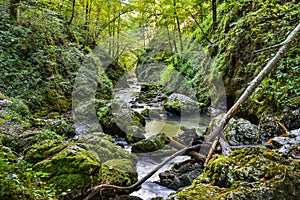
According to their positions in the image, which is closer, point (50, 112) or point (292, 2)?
point (292, 2)

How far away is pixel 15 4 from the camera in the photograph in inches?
385

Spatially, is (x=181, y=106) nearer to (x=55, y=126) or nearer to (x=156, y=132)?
(x=156, y=132)

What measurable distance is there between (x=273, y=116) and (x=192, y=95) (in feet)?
26.9

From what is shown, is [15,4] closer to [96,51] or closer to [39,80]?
[39,80]

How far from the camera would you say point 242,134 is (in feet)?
17.8

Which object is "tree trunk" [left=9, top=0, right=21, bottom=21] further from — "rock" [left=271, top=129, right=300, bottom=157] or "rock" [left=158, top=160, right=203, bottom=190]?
"rock" [left=271, top=129, right=300, bottom=157]

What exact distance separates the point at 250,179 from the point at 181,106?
967cm

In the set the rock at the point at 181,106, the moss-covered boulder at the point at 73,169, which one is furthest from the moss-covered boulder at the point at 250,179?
the rock at the point at 181,106

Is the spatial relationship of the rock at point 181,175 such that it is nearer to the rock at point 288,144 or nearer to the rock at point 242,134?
the rock at point 242,134

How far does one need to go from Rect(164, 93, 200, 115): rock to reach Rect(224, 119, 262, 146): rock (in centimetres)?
616

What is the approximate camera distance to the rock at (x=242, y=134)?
5301mm

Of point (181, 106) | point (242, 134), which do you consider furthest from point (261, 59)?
point (181, 106)

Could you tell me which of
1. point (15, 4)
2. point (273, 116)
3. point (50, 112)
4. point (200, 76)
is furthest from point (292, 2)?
point (15, 4)

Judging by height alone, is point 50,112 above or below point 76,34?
below
